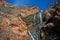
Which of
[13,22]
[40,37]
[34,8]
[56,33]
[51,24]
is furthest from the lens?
[34,8]

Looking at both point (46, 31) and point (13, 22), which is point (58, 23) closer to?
point (46, 31)

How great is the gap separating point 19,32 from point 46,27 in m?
3.03

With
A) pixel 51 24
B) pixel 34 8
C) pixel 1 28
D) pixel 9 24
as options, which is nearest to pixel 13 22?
pixel 9 24

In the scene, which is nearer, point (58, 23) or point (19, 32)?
point (58, 23)

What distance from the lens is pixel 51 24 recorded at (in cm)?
2486

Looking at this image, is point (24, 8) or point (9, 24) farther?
point (24, 8)

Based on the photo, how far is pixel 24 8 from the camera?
201ft

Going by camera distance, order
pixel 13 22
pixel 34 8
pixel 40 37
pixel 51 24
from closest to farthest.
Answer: pixel 51 24, pixel 13 22, pixel 40 37, pixel 34 8

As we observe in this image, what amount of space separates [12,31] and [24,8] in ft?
122

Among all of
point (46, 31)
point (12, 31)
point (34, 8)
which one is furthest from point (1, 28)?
point (34, 8)

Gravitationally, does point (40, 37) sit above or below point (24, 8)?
below

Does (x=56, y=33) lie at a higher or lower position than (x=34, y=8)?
lower

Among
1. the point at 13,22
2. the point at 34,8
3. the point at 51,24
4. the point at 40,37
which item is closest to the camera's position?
the point at 51,24

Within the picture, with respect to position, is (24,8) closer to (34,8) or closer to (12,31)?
(34,8)
